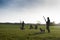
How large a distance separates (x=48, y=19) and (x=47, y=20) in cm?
35

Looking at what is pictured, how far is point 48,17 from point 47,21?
1.04m

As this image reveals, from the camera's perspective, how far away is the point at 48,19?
88.9ft

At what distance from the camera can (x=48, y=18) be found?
27.0 metres

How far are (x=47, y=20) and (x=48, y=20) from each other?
0.25 meters

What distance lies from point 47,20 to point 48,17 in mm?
815

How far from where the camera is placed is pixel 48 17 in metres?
26.8

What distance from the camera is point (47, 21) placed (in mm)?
27484

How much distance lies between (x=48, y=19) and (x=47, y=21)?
1.82ft

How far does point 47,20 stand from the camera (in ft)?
89.8

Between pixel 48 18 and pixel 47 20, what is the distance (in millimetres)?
541

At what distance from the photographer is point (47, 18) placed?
27094 millimetres

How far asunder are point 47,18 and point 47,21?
694mm
